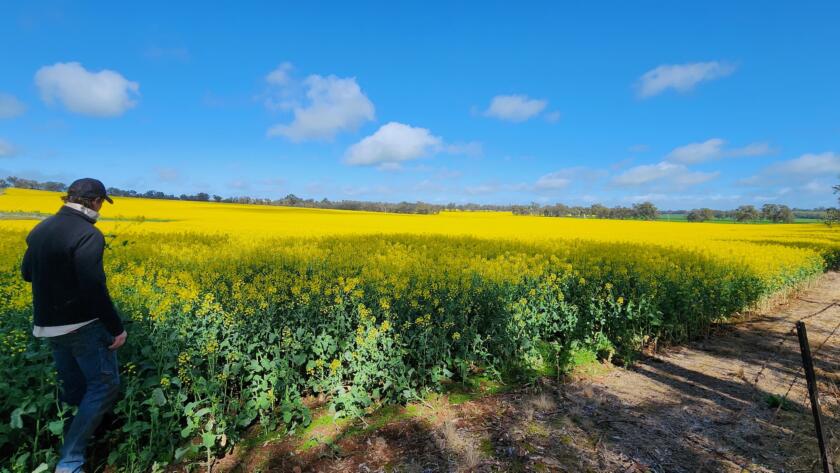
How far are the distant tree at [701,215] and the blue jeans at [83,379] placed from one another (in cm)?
9567

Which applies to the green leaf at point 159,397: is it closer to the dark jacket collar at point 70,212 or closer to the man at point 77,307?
the man at point 77,307

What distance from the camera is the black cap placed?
3.44 meters

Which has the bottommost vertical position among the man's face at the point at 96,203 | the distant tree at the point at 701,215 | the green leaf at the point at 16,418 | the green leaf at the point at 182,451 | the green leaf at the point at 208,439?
the green leaf at the point at 182,451

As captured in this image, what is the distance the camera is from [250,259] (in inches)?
410

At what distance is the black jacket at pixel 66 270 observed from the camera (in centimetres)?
330

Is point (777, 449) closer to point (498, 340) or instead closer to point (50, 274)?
point (498, 340)

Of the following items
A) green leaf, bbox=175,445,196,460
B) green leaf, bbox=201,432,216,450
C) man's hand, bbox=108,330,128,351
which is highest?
man's hand, bbox=108,330,128,351

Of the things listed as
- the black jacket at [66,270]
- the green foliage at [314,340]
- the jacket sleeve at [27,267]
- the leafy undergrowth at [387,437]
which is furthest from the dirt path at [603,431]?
the jacket sleeve at [27,267]

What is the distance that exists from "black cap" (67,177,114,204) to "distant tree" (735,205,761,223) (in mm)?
101182

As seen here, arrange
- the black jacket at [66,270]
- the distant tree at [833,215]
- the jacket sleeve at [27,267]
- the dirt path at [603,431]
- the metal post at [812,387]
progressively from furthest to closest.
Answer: the distant tree at [833,215], the dirt path at [603,431], the jacket sleeve at [27,267], the black jacket at [66,270], the metal post at [812,387]

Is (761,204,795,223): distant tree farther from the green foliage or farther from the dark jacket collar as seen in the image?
the dark jacket collar

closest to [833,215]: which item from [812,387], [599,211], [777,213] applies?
[812,387]

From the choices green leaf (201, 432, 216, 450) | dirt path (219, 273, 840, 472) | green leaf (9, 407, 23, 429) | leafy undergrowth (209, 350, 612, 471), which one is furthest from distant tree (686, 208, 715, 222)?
green leaf (9, 407, 23, 429)

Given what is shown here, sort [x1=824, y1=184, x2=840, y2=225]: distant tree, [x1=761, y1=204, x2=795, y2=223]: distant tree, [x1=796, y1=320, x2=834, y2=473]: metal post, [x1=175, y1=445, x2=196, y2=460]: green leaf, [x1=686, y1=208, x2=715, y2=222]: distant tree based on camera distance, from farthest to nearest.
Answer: [x1=686, y1=208, x2=715, y2=222]: distant tree < [x1=761, y1=204, x2=795, y2=223]: distant tree < [x1=824, y1=184, x2=840, y2=225]: distant tree < [x1=175, y1=445, x2=196, y2=460]: green leaf < [x1=796, y1=320, x2=834, y2=473]: metal post
